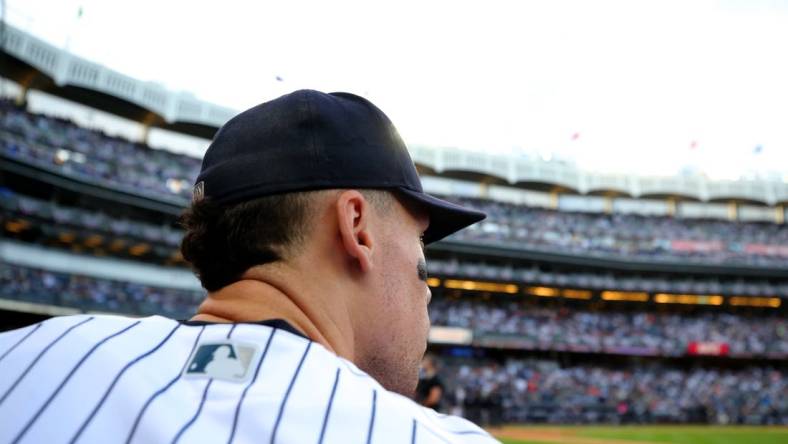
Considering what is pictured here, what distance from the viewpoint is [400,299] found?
1.49 meters

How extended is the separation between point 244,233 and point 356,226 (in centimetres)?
29

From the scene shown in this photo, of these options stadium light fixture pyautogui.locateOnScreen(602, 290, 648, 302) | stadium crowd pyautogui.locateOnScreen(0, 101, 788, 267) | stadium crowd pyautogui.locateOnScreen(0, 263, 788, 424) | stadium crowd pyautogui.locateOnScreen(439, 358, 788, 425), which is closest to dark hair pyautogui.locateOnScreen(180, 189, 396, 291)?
stadium crowd pyautogui.locateOnScreen(439, 358, 788, 425)

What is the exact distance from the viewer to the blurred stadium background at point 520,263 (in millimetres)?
29312

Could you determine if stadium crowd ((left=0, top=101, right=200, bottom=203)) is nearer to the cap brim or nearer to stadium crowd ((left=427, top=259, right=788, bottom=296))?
stadium crowd ((left=427, top=259, right=788, bottom=296))

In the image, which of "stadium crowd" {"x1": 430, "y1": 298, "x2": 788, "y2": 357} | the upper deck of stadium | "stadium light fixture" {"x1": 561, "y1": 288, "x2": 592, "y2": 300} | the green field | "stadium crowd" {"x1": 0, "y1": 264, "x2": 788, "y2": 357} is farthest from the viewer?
"stadium light fixture" {"x1": 561, "y1": 288, "x2": 592, "y2": 300}

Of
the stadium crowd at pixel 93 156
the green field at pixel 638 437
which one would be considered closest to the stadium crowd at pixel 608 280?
the green field at pixel 638 437

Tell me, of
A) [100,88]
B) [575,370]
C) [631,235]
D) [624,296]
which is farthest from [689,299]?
[100,88]

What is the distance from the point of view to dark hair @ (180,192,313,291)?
138cm

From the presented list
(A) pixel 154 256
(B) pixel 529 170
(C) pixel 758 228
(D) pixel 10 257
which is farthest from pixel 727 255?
(D) pixel 10 257

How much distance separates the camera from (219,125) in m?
40.0

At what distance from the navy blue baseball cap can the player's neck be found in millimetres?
229

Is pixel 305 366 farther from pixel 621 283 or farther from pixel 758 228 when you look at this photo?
pixel 758 228

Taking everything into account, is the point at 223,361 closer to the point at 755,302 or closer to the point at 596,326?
the point at 596,326

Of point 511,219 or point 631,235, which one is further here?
point 631,235
